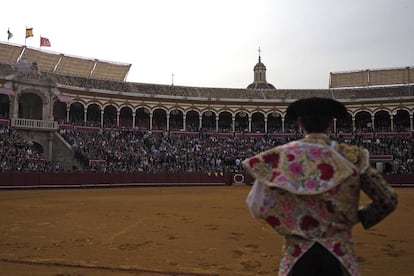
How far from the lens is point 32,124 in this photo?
2727cm

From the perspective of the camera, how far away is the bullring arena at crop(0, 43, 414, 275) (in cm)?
556

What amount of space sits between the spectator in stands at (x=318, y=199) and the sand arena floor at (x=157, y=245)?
2816mm

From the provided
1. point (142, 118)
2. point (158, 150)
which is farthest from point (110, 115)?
point (158, 150)

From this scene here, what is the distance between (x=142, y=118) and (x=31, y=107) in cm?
1098

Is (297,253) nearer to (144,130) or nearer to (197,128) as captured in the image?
(144,130)

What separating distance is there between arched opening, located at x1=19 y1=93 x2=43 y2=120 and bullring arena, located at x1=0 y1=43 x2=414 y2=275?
0.08m

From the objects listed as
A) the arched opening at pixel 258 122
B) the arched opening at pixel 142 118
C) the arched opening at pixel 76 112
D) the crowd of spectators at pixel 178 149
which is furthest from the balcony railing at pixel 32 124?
the arched opening at pixel 258 122

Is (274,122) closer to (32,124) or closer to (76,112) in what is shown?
(76,112)

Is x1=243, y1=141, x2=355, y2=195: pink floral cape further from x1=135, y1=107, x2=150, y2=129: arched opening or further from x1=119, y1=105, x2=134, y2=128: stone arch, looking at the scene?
x1=135, y1=107, x2=150, y2=129: arched opening

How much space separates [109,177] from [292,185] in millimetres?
24274

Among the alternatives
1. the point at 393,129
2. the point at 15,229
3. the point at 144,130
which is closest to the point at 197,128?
the point at 144,130

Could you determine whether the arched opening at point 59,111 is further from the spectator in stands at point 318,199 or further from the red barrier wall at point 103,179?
the spectator in stands at point 318,199

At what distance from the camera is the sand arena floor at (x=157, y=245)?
189 inches

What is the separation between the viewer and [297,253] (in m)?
1.97
